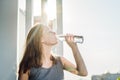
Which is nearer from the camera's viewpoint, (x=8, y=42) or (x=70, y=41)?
(x=70, y=41)

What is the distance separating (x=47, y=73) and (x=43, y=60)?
90mm

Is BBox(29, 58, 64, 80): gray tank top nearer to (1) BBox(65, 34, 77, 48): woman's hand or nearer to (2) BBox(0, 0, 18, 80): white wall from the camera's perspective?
(1) BBox(65, 34, 77, 48): woman's hand

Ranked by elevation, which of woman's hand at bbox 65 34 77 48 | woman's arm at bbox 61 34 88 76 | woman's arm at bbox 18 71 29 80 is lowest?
woman's arm at bbox 18 71 29 80

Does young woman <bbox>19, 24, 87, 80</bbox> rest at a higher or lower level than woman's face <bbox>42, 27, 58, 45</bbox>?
lower

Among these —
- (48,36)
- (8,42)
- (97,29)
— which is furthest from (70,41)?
(8,42)

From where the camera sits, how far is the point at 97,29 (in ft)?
4.94

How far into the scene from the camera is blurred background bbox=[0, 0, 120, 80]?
1.48m

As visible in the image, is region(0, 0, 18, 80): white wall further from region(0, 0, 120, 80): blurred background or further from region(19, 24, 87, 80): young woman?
region(19, 24, 87, 80): young woman

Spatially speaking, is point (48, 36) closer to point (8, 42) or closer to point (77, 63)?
point (77, 63)

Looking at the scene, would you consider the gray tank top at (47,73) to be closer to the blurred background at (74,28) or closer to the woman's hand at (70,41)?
the woman's hand at (70,41)

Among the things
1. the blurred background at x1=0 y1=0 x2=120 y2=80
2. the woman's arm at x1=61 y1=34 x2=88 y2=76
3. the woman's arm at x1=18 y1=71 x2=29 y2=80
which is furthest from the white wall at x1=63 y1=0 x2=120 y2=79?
the woman's arm at x1=18 y1=71 x2=29 y2=80

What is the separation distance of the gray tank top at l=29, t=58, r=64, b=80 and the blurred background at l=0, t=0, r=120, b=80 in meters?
0.36

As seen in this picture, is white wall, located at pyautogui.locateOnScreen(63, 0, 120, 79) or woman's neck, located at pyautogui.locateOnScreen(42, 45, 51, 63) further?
white wall, located at pyautogui.locateOnScreen(63, 0, 120, 79)

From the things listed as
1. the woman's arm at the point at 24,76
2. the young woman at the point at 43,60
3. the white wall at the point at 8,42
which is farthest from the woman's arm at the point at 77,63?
the white wall at the point at 8,42
